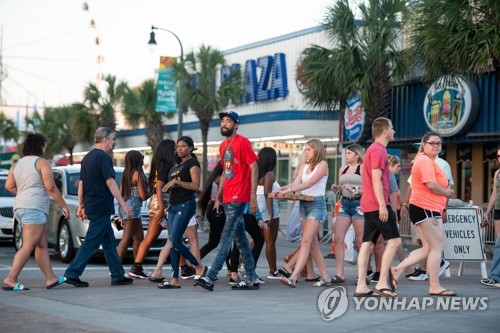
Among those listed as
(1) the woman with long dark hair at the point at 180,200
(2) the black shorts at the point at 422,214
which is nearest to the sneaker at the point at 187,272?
(1) the woman with long dark hair at the point at 180,200

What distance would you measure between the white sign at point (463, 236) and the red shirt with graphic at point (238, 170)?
3348 millimetres

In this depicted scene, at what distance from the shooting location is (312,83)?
87.8 feet

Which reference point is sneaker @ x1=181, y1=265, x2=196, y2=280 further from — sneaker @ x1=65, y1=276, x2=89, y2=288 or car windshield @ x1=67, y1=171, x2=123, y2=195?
car windshield @ x1=67, y1=171, x2=123, y2=195

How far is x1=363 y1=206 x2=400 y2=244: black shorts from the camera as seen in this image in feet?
32.8

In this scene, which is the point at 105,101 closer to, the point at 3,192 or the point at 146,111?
the point at 146,111

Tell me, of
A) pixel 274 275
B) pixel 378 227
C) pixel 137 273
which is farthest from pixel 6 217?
pixel 378 227

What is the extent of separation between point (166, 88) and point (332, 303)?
95.4 ft

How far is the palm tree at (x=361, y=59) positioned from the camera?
26.6m

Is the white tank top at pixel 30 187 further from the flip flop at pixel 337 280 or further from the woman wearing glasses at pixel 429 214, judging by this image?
the woman wearing glasses at pixel 429 214

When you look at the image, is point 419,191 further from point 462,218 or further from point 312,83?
point 312,83

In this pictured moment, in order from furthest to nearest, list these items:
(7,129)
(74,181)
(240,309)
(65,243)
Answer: (7,129) < (74,181) < (65,243) < (240,309)

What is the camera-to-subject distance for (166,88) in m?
38.1

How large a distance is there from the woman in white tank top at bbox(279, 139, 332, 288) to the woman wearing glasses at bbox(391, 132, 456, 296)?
1.39 m

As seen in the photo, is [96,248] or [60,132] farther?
[60,132]
